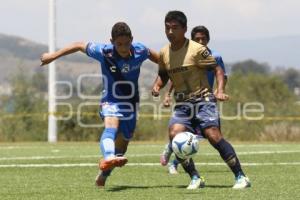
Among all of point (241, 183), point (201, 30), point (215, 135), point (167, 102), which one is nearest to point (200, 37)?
point (201, 30)

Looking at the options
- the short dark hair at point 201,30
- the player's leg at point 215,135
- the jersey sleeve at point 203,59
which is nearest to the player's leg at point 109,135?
the player's leg at point 215,135

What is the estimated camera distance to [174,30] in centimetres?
1066

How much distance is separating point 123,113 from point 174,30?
1.25m

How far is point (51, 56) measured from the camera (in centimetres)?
1113

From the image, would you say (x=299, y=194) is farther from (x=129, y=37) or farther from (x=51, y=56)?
(x=51, y=56)

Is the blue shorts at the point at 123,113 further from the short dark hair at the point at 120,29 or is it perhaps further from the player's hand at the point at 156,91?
the short dark hair at the point at 120,29

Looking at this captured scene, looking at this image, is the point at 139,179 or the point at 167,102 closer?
the point at 167,102

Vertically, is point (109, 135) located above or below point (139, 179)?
above

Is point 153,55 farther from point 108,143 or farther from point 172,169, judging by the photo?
point 172,169

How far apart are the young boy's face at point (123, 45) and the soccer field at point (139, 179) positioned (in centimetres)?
163

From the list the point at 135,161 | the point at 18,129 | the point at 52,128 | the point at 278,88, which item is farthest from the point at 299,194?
the point at 278,88

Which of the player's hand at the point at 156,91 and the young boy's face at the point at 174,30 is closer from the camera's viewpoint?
the young boy's face at the point at 174,30

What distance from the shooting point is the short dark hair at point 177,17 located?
10.6 meters

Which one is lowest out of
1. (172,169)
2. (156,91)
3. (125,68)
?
(172,169)
